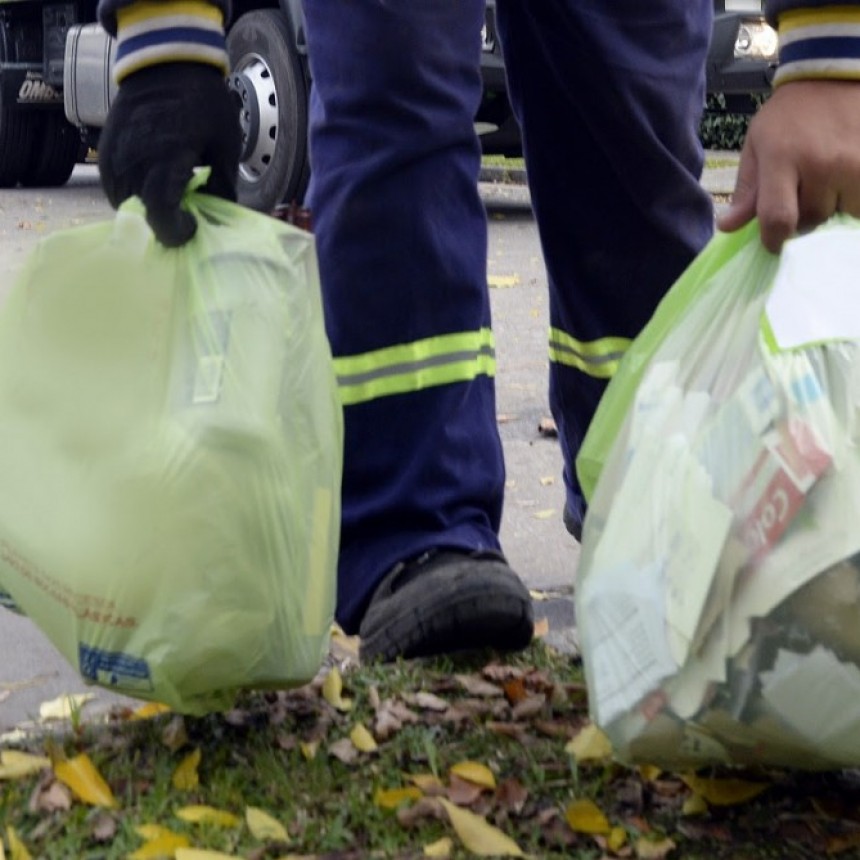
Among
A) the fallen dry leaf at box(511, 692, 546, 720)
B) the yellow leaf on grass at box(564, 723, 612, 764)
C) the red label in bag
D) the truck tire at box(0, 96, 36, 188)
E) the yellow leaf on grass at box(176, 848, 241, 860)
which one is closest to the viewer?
the red label in bag

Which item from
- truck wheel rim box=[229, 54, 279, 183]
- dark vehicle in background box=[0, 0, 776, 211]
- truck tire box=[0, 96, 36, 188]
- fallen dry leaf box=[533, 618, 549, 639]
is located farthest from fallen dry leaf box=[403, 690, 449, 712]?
truck tire box=[0, 96, 36, 188]

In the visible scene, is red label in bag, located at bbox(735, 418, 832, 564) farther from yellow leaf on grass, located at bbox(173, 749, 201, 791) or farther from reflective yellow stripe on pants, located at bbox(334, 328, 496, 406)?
reflective yellow stripe on pants, located at bbox(334, 328, 496, 406)

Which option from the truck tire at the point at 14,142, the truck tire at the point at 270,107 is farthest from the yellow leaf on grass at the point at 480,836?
the truck tire at the point at 14,142

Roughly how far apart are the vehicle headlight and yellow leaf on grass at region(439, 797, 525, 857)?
6329 mm

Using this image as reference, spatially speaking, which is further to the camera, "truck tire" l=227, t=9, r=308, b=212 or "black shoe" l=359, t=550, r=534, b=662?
"truck tire" l=227, t=9, r=308, b=212

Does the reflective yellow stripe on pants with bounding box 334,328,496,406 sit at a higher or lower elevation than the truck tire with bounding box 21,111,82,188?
higher

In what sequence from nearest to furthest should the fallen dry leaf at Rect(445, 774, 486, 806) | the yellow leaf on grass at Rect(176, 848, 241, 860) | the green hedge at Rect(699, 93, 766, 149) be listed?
the yellow leaf on grass at Rect(176, 848, 241, 860) < the fallen dry leaf at Rect(445, 774, 486, 806) < the green hedge at Rect(699, 93, 766, 149)

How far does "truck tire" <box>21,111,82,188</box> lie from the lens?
956cm

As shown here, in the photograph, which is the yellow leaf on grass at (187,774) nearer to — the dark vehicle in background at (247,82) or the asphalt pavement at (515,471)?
the asphalt pavement at (515,471)

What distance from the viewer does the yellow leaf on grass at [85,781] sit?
5.97 feet

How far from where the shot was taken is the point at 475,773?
186 cm

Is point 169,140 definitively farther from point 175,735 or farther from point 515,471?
point 515,471

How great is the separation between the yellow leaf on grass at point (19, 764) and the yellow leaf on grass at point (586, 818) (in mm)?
598

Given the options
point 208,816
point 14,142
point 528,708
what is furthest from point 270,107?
point 208,816
